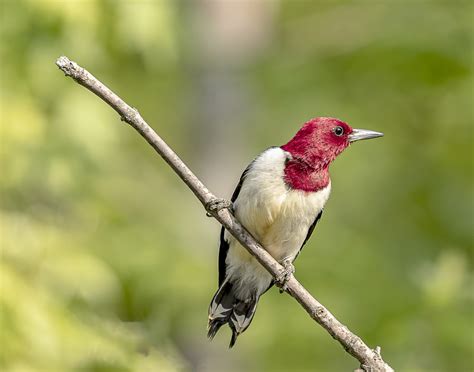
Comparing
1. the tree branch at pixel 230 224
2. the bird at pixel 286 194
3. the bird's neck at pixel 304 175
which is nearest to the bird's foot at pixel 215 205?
the tree branch at pixel 230 224

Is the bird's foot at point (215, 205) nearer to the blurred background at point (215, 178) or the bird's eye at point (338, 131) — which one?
the blurred background at point (215, 178)

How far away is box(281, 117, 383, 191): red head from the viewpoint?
17.0ft

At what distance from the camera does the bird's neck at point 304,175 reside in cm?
515

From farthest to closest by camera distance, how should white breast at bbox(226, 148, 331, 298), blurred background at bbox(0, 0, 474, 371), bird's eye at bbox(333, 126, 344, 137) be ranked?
blurred background at bbox(0, 0, 474, 371), bird's eye at bbox(333, 126, 344, 137), white breast at bbox(226, 148, 331, 298)

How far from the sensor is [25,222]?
693 centimetres

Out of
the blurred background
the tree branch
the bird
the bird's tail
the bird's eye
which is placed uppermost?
the blurred background

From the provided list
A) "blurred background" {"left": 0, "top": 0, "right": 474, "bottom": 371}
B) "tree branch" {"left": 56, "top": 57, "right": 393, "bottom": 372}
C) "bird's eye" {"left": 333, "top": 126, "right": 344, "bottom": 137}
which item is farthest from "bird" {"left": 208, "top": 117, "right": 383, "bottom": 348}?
"blurred background" {"left": 0, "top": 0, "right": 474, "bottom": 371}

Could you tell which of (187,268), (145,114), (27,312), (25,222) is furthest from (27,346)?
(145,114)

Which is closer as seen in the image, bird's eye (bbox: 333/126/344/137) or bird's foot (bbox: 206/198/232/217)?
bird's foot (bbox: 206/198/232/217)

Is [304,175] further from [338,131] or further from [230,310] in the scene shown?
[230,310]

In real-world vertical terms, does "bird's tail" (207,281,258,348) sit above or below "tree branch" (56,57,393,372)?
above

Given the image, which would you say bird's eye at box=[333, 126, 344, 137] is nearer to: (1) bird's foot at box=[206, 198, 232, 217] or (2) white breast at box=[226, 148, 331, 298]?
(2) white breast at box=[226, 148, 331, 298]

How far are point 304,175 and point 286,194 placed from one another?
168 millimetres

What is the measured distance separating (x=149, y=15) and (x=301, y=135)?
2.67 meters
